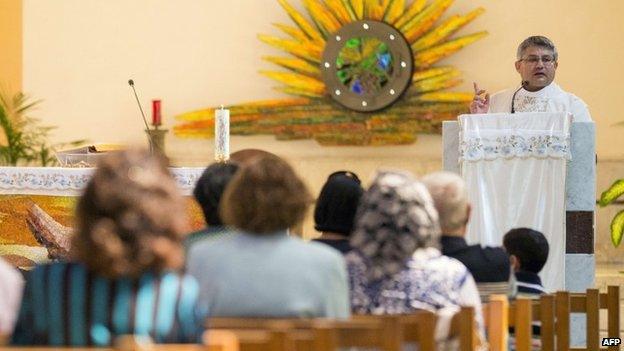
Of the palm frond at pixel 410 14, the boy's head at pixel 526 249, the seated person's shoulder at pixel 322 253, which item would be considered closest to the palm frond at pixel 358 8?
the palm frond at pixel 410 14

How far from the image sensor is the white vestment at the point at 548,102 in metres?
8.00

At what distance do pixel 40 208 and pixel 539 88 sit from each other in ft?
9.53

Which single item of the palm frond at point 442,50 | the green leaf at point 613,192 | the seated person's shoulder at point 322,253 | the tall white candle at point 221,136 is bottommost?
the seated person's shoulder at point 322,253

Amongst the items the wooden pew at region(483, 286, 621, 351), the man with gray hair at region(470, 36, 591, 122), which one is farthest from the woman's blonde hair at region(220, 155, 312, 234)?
the man with gray hair at region(470, 36, 591, 122)

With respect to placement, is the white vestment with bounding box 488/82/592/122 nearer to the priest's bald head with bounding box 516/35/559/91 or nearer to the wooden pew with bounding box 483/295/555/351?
the priest's bald head with bounding box 516/35/559/91

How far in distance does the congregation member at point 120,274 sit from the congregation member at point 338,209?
1.53 meters

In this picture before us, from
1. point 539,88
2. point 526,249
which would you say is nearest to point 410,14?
point 539,88

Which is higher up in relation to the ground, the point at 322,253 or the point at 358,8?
the point at 358,8

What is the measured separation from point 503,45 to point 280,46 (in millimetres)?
1708

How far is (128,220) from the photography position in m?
3.46

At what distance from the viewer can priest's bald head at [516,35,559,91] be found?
7.87 meters

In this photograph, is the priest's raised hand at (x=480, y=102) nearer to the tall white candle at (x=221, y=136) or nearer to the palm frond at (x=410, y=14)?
the tall white candle at (x=221, y=136)

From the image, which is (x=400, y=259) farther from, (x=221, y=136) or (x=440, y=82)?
(x=440, y=82)

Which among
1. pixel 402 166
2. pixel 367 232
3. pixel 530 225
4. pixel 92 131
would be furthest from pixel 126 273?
pixel 92 131
